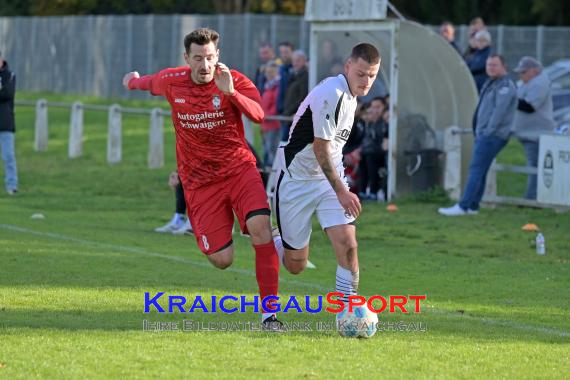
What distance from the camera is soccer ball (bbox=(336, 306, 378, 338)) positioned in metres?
8.97

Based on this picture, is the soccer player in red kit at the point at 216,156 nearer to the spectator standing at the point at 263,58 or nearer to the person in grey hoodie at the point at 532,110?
the person in grey hoodie at the point at 532,110

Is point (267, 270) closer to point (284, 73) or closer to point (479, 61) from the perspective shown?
point (479, 61)

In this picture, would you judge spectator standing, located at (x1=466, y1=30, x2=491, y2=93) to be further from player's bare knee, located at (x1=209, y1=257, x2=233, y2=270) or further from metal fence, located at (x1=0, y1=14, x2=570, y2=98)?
metal fence, located at (x1=0, y1=14, x2=570, y2=98)

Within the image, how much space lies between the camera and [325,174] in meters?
9.21

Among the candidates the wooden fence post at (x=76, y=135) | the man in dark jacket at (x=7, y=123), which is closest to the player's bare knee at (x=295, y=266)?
the man in dark jacket at (x=7, y=123)

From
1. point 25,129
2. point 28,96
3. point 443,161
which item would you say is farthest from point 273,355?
point 28,96

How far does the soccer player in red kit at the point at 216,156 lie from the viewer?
31.1ft

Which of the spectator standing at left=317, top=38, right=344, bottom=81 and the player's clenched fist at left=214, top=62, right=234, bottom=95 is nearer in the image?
the player's clenched fist at left=214, top=62, right=234, bottom=95

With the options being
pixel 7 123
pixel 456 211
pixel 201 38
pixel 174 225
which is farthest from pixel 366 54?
pixel 7 123

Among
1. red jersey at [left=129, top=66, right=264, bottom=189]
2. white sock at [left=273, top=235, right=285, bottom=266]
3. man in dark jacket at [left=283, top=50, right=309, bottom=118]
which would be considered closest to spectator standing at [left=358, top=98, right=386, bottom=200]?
man in dark jacket at [left=283, top=50, right=309, bottom=118]

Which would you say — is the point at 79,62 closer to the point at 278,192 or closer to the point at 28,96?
the point at 28,96

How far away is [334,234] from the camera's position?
923cm

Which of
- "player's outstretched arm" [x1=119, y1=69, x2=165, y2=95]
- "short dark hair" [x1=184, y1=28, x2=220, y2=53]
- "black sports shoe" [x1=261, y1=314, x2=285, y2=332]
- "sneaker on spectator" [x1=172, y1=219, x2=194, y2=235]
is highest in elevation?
"short dark hair" [x1=184, y1=28, x2=220, y2=53]

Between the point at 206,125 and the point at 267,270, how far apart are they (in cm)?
116
